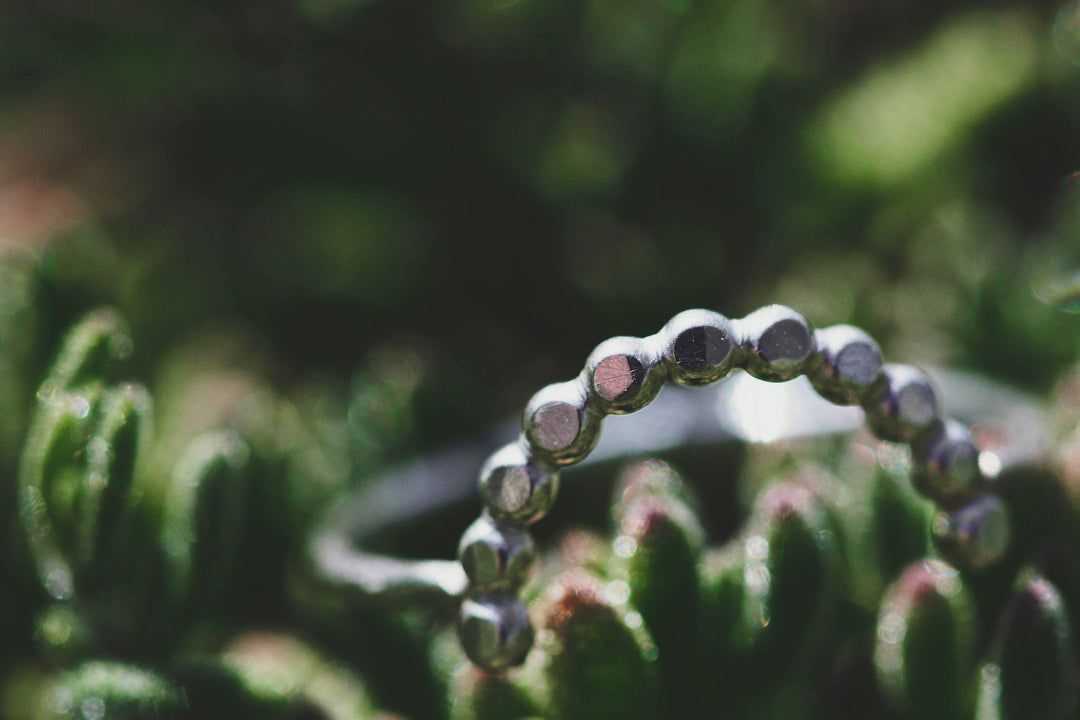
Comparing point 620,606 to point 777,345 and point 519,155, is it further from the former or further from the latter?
point 519,155

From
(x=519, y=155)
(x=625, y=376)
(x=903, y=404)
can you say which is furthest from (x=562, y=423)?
(x=519, y=155)

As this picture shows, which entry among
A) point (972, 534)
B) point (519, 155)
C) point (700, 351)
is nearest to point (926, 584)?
point (972, 534)

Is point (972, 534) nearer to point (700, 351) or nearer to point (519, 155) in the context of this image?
point (700, 351)

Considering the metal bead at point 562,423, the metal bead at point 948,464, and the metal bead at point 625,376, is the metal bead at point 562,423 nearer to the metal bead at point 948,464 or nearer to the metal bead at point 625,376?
the metal bead at point 625,376

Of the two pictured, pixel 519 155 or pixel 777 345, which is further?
pixel 519 155

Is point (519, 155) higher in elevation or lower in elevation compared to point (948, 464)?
higher

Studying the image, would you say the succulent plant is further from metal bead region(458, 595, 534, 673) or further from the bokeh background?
the bokeh background

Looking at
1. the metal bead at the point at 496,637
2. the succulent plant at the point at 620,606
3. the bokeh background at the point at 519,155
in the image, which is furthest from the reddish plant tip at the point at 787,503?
the bokeh background at the point at 519,155
